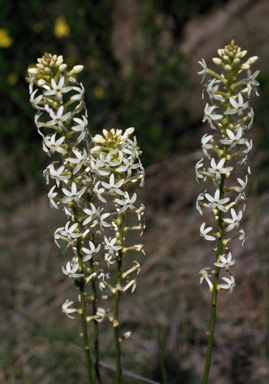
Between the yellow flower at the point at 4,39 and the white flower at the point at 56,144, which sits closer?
the white flower at the point at 56,144

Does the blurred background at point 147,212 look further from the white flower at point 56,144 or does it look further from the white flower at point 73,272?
the white flower at point 56,144

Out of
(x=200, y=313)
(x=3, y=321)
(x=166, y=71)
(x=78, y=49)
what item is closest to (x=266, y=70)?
(x=166, y=71)

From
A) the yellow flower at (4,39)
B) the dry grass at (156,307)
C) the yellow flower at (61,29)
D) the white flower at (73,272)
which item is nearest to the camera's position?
the white flower at (73,272)

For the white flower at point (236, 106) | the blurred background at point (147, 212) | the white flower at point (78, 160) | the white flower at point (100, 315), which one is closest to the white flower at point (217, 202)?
the white flower at point (236, 106)

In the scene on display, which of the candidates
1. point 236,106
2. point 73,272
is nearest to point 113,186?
point 73,272

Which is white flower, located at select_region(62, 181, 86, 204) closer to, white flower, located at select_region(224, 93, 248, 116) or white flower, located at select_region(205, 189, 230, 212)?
white flower, located at select_region(205, 189, 230, 212)

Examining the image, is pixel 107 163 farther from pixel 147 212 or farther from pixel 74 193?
pixel 147 212

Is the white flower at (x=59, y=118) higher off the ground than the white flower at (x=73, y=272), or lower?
higher

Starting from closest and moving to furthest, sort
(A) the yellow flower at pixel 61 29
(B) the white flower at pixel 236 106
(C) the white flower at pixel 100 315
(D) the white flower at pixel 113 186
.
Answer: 1. (B) the white flower at pixel 236 106
2. (D) the white flower at pixel 113 186
3. (C) the white flower at pixel 100 315
4. (A) the yellow flower at pixel 61 29

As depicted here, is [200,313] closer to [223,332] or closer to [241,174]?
[223,332]
